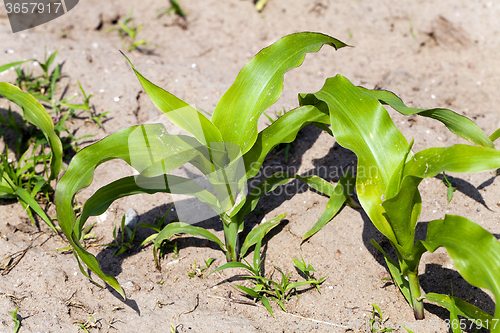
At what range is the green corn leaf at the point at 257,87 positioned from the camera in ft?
4.95

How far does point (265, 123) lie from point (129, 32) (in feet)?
4.61

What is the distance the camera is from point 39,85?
8.48 feet

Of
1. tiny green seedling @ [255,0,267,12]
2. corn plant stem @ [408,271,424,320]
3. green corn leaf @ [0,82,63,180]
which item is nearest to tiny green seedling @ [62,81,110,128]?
green corn leaf @ [0,82,63,180]

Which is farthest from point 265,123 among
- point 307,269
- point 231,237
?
point 307,269

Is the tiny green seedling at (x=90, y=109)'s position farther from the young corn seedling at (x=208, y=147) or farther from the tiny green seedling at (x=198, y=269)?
the tiny green seedling at (x=198, y=269)

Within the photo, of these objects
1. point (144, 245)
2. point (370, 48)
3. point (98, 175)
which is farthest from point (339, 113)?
point (370, 48)

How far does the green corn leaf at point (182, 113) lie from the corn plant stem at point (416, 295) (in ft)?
3.09

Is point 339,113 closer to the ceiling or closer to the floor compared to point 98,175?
closer to the ceiling

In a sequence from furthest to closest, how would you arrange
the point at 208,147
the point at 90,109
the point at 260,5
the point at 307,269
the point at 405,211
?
1. the point at 260,5
2. the point at 90,109
3. the point at 307,269
4. the point at 208,147
5. the point at 405,211

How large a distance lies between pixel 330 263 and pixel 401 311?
35 cm

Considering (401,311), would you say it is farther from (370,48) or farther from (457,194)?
(370,48)

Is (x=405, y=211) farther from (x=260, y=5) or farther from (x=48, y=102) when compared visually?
(x=260, y=5)

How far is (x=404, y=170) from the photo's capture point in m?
Result: 1.38

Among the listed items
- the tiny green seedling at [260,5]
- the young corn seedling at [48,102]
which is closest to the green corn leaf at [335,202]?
the young corn seedling at [48,102]
